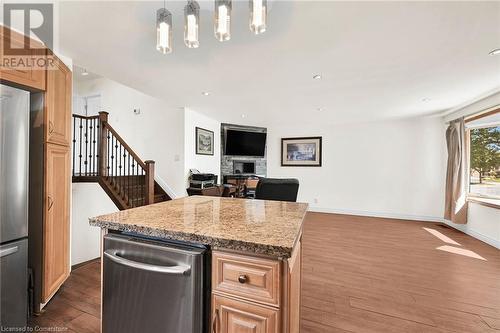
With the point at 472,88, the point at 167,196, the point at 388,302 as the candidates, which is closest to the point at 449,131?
the point at 472,88

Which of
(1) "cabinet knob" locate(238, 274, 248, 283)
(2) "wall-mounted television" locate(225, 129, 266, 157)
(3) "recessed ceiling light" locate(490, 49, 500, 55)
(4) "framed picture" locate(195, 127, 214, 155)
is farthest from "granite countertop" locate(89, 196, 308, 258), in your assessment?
(2) "wall-mounted television" locate(225, 129, 266, 157)

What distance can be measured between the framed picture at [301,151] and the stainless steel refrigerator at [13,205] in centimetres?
538

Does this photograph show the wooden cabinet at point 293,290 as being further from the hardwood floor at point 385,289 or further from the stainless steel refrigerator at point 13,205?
the stainless steel refrigerator at point 13,205

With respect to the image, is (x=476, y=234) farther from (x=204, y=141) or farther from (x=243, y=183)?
(x=204, y=141)

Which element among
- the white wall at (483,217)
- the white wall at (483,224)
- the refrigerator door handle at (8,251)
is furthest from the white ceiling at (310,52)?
the white wall at (483,224)

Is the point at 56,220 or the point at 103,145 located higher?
the point at 103,145

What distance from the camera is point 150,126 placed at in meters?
4.61

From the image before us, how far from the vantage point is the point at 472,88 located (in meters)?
3.06

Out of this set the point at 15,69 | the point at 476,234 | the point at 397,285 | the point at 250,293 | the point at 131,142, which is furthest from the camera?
the point at 131,142

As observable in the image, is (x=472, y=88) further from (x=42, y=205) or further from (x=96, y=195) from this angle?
(x=96, y=195)

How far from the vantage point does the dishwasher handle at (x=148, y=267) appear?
95cm

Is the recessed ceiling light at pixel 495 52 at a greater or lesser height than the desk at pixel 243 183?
greater

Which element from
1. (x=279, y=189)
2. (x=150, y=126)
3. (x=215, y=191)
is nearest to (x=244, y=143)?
(x=215, y=191)

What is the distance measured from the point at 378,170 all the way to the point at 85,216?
6322 mm
